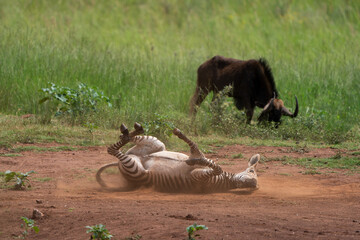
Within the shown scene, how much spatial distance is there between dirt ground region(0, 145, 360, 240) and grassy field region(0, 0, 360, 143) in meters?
1.99

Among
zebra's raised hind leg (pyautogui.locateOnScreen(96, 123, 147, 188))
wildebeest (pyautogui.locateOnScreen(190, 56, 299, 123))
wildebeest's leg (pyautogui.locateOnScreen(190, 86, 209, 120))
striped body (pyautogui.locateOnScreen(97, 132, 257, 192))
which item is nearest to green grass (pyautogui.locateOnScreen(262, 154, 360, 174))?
striped body (pyautogui.locateOnScreen(97, 132, 257, 192))

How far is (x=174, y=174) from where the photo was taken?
224 inches

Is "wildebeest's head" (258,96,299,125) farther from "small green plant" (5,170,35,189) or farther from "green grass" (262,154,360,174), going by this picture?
"small green plant" (5,170,35,189)

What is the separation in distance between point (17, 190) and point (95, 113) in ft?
13.7

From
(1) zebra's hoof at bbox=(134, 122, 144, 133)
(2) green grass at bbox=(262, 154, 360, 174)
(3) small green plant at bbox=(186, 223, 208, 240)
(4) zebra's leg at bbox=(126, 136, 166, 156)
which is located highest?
(1) zebra's hoof at bbox=(134, 122, 144, 133)

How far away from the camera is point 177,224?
13.3ft

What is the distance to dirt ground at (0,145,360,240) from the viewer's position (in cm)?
401

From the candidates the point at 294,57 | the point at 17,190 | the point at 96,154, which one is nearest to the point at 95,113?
the point at 96,154

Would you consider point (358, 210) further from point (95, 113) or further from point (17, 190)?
point (95, 113)

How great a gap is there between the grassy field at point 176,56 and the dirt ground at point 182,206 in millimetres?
1988

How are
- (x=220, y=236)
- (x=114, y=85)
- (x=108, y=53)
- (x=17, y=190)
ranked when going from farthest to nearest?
(x=108, y=53) → (x=114, y=85) → (x=17, y=190) → (x=220, y=236)

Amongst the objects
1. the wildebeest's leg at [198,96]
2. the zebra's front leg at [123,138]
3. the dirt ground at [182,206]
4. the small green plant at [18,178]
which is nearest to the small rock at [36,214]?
the dirt ground at [182,206]

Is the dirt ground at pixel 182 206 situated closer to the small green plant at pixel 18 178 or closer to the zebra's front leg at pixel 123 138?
the small green plant at pixel 18 178

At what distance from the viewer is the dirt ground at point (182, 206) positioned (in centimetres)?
401
